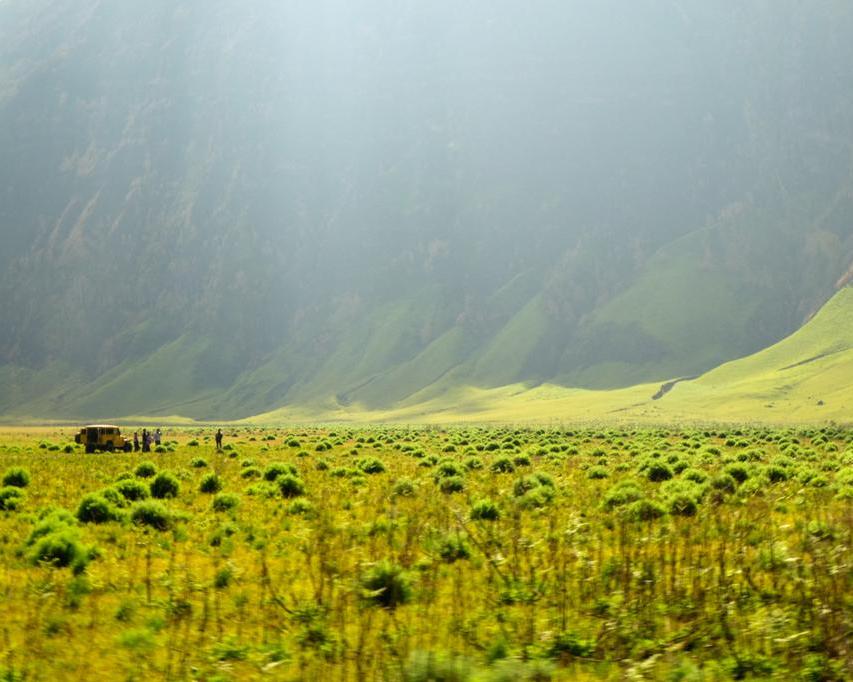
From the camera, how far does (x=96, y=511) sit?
18.0m

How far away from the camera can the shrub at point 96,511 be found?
17.9 metres

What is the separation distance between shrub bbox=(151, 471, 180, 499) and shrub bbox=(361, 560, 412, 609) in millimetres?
14362

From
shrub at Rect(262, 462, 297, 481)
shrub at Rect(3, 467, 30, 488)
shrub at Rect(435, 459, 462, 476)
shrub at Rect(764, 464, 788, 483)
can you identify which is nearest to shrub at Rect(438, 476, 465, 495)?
shrub at Rect(435, 459, 462, 476)

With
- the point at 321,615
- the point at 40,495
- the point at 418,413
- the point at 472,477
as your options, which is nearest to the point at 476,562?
the point at 321,615

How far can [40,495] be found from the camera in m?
24.1

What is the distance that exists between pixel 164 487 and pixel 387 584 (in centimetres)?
1502

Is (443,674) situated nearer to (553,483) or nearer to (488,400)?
(553,483)

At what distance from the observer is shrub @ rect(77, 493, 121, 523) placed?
1788cm

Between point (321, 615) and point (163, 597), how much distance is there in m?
3.20

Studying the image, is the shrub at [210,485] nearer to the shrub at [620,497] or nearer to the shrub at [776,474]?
the shrub at [620,497]

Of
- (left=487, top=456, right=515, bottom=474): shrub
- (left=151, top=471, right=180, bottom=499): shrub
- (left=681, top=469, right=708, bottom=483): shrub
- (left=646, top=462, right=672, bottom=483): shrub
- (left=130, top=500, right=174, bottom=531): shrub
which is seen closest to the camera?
(left=130, top=500, right=174, bottom=531): shrub

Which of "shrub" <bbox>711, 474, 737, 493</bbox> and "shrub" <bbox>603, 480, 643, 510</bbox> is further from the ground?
"shrub" <bbox>603, 480, 643, 510</bbox>

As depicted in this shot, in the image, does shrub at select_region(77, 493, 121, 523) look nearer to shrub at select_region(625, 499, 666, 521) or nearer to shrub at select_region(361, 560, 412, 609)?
shrub at select_region(361, 560, 412, 609)

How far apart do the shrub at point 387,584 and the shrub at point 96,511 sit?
9884 mm
